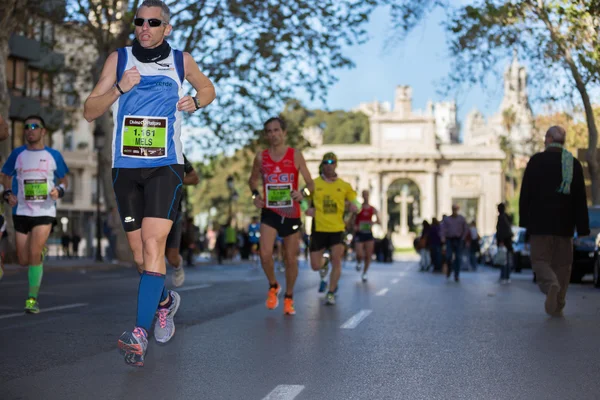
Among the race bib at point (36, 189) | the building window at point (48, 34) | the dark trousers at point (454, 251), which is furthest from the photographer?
the building window at point (48, 34)

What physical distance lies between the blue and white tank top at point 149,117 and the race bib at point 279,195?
4374mm

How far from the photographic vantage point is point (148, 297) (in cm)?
665

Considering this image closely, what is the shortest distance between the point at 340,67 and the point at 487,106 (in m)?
3.80

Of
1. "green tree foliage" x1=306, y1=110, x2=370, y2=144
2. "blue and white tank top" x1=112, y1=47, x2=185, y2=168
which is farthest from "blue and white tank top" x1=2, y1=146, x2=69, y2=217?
"green tree foliage" x1=306, y1=110, x2=370, y2=144

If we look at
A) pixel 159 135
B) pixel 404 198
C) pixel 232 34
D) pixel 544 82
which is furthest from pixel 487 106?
pixel 404 198

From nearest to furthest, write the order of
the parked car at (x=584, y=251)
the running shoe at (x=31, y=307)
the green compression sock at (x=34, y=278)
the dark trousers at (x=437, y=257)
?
the running shoe at (x=31, y=307) → the green compression sock at (x=34, y=278) → the parked car at (x=584, y=251) → the dark trousers at (x=437, y=257)

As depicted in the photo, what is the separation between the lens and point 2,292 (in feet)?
49.4

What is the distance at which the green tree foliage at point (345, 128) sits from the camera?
380ft

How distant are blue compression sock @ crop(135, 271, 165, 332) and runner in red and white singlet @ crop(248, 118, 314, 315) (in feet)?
14.8

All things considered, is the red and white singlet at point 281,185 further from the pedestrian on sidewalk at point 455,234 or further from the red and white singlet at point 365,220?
the pedestrian on sidewalk at point 455,234

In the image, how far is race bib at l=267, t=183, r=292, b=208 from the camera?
37.4 ft

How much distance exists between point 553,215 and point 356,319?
245cm

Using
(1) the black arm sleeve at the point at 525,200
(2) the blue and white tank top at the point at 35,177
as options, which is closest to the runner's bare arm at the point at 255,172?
→ (2) the blue and white tank top at the point at 35,177

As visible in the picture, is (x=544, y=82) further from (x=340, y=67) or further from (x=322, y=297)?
(x=322, y=297)
